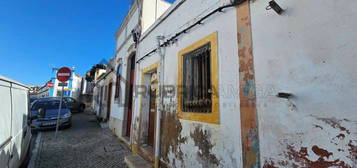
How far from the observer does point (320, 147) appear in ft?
4.29

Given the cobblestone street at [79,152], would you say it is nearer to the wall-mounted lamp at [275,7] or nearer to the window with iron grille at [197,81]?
the window with iron grille at [197,81]

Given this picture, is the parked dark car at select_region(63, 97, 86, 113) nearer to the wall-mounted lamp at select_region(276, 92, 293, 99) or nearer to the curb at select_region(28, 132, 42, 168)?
the curb at select_region(28, 132, 42, 168)

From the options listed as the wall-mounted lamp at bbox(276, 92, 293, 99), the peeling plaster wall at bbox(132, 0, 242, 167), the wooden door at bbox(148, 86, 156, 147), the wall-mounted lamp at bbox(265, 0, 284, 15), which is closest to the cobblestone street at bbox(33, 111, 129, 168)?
the wooden door at bbox(148, 86, 156, 147)

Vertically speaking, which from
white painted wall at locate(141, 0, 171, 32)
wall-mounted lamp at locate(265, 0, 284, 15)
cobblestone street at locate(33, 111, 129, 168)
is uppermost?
white painted wall at locate(141, 0, 171, 32)

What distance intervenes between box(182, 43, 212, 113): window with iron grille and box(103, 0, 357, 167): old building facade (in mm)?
19

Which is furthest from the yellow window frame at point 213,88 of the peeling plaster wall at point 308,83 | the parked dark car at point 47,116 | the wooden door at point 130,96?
the parked dark car at point 47,116

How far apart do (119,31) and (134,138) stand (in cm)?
607

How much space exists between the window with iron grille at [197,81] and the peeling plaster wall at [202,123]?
24 centimetres

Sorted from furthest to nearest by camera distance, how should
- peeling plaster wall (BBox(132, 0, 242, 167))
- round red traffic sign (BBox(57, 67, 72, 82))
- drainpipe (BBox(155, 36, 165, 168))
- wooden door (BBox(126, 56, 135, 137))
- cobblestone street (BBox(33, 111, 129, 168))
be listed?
wooden door (BBox(126, 56, 135, 137)) → round red traffic sign (BBox(57, 67, 72, 82)) → cobblestone street (BBox(33, 111, 129, 168)) → drainpipe (BBox(155, 36, 165, 168)) → peeling plaster wall (BBox(132, 0, 242, 167))

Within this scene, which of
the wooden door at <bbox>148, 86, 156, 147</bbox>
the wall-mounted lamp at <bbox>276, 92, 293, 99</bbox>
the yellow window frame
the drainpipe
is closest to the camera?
the wall-mounted lamp at <bbox>276, 92, 293, 99</bbox>

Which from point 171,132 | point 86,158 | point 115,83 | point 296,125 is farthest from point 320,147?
point 115,83

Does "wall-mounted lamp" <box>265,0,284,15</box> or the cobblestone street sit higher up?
"wall-mounted lamp" <box>265,0,284,15</box>

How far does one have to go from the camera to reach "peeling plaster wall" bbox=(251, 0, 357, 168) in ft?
3.97

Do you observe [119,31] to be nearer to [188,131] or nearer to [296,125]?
[188,131]
